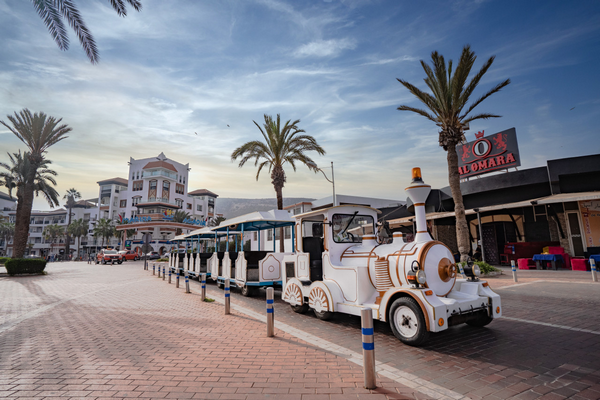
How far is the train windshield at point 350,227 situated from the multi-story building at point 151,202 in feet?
178

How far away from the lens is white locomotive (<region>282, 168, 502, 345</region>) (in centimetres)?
480

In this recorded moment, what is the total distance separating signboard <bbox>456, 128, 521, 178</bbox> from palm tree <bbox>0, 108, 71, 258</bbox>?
2937 centimetres

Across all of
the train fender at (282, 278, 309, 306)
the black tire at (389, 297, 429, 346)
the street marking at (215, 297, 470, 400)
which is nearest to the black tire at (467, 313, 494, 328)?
the black tire at (389, 297, 429, 346)

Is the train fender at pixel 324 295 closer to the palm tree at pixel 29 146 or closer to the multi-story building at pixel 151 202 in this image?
the palm tree at pixel 29 146

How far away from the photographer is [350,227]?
279 inches

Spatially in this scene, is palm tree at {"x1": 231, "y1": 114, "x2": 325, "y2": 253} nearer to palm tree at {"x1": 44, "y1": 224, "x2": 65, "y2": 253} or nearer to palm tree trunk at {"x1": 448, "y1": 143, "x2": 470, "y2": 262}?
palm tree trunk at {"x1": 448, "y1": 143, "x2": 470, "y2": 262}

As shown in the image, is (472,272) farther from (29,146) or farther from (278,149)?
(29,146)

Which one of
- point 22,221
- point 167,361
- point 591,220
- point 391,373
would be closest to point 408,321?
point 391,373

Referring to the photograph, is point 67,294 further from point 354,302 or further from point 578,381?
point 578,381

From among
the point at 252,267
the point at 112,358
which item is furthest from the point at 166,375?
the point at 252,267

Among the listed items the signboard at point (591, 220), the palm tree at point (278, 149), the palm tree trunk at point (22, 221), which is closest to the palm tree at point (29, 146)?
the palm tree trunk at point (22, 221)

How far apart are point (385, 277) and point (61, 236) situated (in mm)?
89362

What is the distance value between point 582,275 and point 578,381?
43.0 feet

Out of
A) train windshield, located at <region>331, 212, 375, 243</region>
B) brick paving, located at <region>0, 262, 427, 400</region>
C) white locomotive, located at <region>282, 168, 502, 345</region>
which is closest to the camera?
brick paving, located at <region>0, 262, 427, 400</region>
